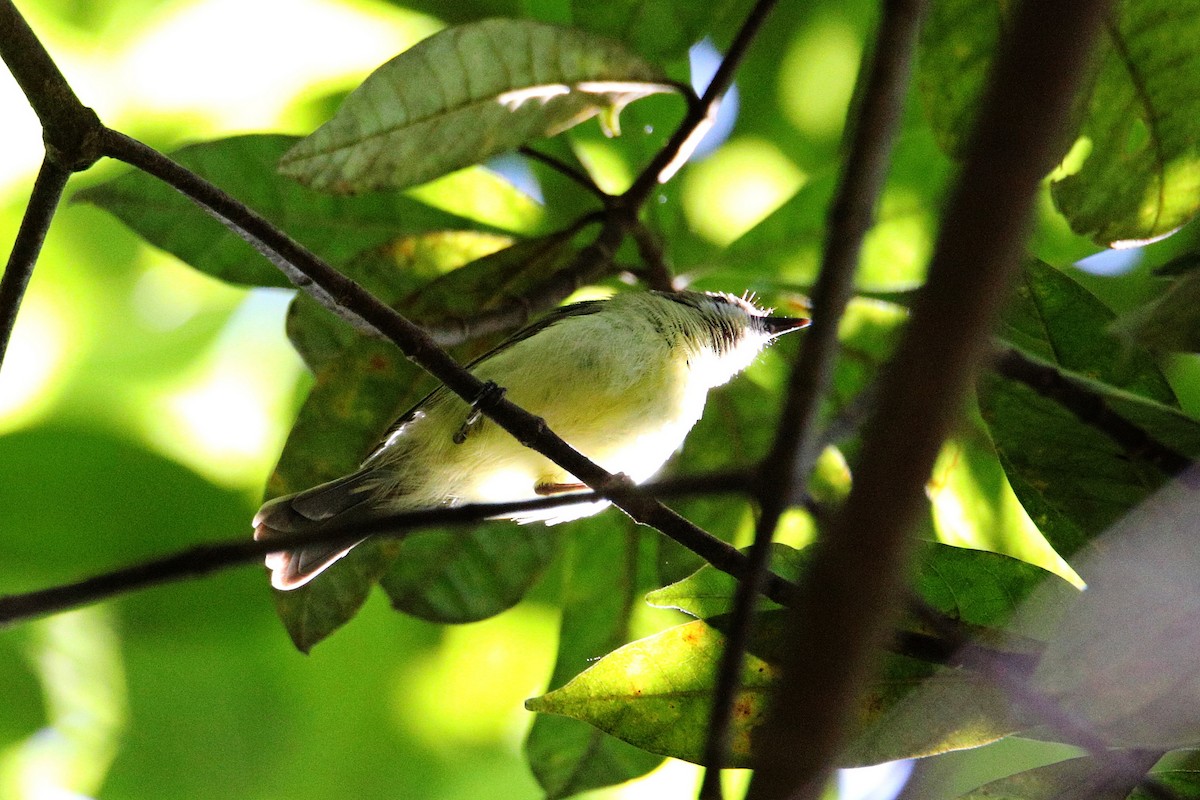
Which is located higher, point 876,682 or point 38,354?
point 38,354

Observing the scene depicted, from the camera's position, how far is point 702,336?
8.56 ft

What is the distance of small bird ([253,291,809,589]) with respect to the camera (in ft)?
7.81

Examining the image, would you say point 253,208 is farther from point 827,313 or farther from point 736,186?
point 827,313

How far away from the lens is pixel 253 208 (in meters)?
2.30

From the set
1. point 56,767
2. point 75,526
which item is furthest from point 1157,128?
point 56,767

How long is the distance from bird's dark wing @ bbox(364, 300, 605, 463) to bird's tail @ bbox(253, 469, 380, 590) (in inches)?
3.2

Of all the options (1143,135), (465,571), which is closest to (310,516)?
(465,571)

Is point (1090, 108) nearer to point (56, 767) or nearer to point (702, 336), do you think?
point (702, 336)

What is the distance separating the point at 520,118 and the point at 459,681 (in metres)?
1.66

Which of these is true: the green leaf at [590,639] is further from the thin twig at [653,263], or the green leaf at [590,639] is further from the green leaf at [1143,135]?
the green leaf at [1143,135]

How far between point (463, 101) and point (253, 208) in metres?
0.56

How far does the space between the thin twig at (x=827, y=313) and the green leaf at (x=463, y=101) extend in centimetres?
122

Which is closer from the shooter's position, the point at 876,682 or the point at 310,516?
the point at 876,682

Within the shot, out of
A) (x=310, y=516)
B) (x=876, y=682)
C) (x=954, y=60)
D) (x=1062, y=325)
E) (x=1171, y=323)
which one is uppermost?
(x=954, y=60)
